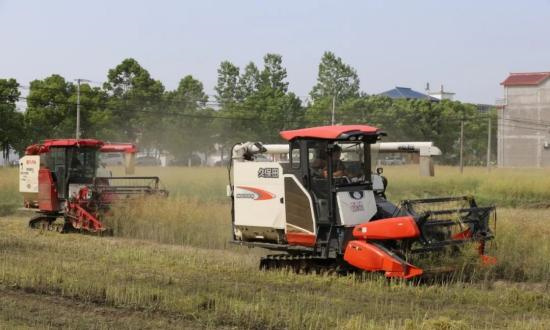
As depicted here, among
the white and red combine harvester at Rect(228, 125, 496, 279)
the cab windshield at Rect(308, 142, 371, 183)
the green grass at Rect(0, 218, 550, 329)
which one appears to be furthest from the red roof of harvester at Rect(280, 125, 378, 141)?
the green grass at Rect(0, 218, 550, 329)

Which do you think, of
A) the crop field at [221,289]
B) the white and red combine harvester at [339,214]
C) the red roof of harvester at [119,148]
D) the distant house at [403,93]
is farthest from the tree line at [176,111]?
the distant house at [403,93]

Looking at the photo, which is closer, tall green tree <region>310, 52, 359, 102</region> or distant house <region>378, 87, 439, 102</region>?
tall green tree <region>310, 52, 359, 102</region>

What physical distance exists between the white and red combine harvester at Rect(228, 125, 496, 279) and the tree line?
30075 mm

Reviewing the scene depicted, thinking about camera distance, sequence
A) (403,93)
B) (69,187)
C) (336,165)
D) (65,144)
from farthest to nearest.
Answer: (403,93)
(65,144)
(69,187)
(336,165)

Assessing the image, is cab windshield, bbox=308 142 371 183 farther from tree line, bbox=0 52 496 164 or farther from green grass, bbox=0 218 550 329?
tree line, bbox=0 52 496 164

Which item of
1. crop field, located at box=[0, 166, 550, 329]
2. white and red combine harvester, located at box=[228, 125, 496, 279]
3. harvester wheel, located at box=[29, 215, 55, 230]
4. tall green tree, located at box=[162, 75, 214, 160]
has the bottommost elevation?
crop field, located at box=[0, 166, 550, 329]

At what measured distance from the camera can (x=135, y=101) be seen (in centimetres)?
4256

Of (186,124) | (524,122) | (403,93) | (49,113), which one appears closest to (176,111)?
(186,124)

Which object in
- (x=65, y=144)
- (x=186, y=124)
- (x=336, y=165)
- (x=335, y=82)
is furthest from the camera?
(x=335, y=82)

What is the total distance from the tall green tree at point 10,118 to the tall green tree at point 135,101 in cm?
522

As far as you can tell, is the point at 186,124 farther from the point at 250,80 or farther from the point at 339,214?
the point at 339,214

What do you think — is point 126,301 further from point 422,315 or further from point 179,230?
point 179,230

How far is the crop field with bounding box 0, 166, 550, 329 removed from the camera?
7.18 meters

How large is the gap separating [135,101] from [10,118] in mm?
7192
